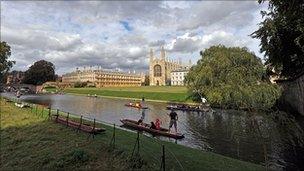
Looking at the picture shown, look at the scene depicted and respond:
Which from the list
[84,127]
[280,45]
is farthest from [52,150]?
[280,45]

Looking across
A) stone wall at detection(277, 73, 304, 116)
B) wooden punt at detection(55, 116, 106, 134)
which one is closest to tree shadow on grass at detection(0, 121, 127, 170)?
wooden punt at detection(55, 116, 106, 134)

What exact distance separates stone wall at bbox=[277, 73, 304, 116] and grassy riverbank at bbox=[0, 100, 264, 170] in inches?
1184

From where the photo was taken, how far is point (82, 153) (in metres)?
17.3

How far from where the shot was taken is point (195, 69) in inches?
2719

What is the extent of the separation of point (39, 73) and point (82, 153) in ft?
532

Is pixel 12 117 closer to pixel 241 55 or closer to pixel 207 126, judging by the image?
pixel 207 126

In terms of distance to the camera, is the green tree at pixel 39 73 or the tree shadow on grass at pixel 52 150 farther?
the green tree at pixel 39 73

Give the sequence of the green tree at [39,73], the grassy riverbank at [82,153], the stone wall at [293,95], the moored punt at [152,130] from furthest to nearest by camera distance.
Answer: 1. the green tree at [39,73]
2. the stone wall at [293,95]
3. the moored punt at [152,130]
4. the grassy riverbank at [82,153]

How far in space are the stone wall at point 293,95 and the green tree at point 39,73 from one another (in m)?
135

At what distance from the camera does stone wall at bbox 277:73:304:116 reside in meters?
45.5

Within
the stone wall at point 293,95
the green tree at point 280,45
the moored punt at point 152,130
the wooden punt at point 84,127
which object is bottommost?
the moored punt at point 152,130

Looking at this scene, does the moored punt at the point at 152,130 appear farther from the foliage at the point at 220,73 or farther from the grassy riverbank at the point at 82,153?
the foliage at the point at 220,73

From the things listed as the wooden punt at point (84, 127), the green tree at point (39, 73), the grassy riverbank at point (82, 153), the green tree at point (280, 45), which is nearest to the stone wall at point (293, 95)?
the green tree at point (280, 45)

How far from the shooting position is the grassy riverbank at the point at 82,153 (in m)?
16.2
